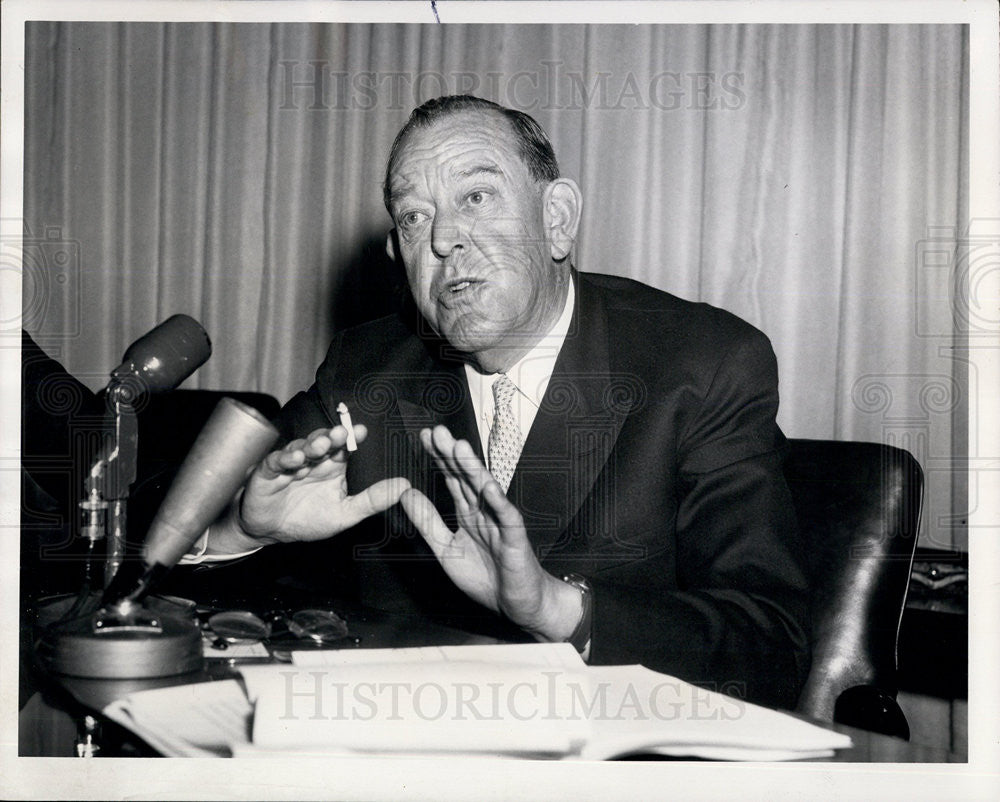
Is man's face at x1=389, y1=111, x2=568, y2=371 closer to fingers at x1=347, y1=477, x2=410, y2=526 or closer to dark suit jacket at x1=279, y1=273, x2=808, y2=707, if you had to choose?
dark suit jacket at x1=279, y1=273, x2=808, y2=707

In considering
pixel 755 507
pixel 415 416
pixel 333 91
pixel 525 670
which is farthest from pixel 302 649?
pixel 333 91

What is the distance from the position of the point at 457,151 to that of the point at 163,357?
1.83 feet

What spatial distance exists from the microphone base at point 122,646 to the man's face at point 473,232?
0.63m

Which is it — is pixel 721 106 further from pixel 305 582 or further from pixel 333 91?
pixel 305 582

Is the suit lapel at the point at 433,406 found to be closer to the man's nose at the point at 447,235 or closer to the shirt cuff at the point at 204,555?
the man's nose at the point at 447,235

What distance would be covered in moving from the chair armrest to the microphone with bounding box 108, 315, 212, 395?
3.00ft

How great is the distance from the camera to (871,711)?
1.19 metres

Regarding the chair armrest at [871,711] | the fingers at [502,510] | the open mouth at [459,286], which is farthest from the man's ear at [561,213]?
the chair armrest at [871,711]

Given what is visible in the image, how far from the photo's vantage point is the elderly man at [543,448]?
123 centimetres

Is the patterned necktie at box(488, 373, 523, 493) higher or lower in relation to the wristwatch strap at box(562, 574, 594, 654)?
higher

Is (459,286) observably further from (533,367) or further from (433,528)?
(433,528)

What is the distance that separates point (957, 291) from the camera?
136 centimetres

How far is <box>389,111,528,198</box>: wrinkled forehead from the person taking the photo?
1.41 metres

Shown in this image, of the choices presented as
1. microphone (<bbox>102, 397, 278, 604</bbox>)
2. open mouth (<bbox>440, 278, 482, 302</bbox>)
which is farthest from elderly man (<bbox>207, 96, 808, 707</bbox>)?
microphone (<bbox>102, 397, 278, 604</bbox>)
